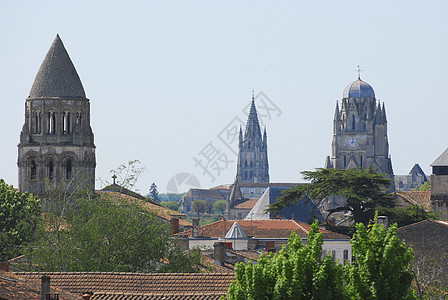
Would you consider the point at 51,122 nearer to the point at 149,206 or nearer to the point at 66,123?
A: the point at 66,123

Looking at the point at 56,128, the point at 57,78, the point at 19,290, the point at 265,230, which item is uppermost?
the point at 57,78

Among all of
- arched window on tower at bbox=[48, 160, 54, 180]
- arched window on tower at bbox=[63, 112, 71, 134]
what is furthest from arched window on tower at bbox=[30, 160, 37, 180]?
arched window on tower at bbox=[63, 112, 71, 134]

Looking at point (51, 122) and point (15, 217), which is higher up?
point (51, 122)

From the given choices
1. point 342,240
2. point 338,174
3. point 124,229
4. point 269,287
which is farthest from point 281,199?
point 269,287

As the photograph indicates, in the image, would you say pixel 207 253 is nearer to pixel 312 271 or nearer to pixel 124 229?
pixel 124 229

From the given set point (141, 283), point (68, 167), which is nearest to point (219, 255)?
point (141, 283)

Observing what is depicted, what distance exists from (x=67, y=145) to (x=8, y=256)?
23.2m

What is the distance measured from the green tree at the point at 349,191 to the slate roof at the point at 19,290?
4972cm

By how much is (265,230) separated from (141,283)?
38550 millimetres

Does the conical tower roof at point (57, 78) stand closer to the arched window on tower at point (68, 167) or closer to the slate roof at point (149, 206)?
the arched window on tower at point (68, 167)

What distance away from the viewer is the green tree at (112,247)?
4606cm

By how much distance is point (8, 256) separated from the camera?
59.0m

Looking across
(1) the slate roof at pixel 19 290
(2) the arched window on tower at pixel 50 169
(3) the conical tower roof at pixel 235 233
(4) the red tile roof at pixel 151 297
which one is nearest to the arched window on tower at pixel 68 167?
(2) the arched window on tower at pixel 50 169

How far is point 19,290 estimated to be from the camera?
3291cm
